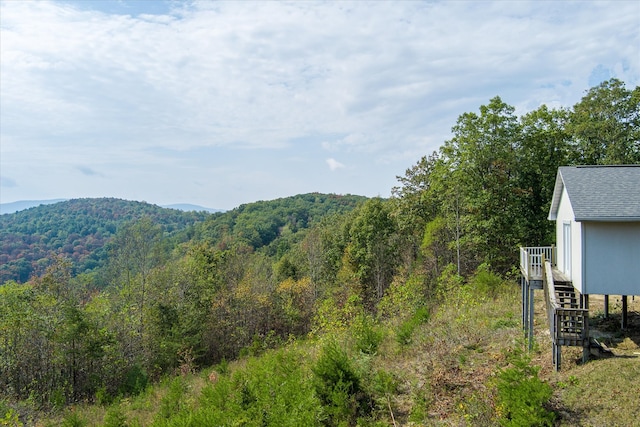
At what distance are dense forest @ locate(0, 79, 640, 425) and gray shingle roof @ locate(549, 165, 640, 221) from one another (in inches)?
301

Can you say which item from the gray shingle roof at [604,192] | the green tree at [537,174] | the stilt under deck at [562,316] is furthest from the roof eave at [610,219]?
the green tree at [537,174]

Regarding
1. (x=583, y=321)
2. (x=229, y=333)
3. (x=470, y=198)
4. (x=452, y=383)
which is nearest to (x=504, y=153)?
(x=470, y=198)

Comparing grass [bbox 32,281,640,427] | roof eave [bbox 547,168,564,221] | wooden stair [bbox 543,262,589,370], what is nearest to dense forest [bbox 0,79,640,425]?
grass [bbox 32,281,640,427]

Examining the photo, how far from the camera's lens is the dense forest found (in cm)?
1873

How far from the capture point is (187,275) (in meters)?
28.3

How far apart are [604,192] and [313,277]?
95.3ft

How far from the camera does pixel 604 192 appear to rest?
432 inches

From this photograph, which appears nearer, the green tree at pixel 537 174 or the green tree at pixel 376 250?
the green tree at pixel 537 174

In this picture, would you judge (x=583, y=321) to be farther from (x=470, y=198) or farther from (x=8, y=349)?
(x=8, y=349)

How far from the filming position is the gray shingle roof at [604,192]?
397 inches

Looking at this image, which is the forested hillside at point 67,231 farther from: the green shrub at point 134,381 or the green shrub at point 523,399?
the green shrub at point 523,399

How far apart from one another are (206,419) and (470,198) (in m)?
20.3

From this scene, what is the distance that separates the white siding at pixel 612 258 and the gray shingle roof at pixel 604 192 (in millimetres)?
408

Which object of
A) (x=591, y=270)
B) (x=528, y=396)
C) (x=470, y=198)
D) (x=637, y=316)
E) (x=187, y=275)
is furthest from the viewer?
(x=187, y=275)
